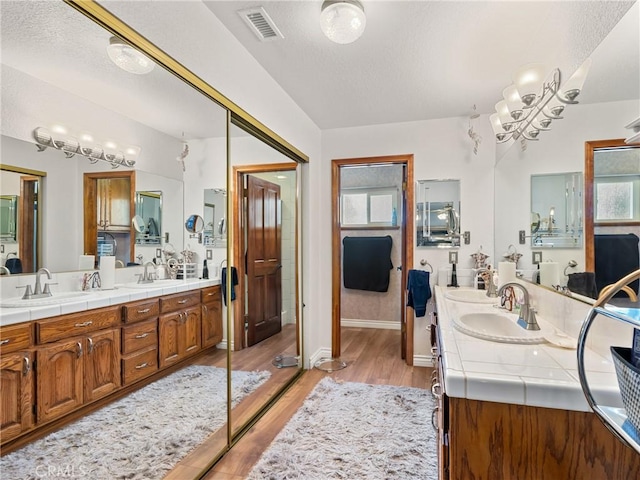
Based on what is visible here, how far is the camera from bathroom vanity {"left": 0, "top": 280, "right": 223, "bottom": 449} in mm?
999

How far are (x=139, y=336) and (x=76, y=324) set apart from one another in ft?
1.17

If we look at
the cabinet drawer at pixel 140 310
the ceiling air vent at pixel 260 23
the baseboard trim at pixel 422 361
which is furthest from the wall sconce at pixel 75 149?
the baseboard trim at pixel 422 361

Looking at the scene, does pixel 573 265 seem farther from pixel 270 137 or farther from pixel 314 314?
pixel 314 314

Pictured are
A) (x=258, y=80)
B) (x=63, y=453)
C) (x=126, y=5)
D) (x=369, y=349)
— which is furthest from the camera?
(x=369, y=349)

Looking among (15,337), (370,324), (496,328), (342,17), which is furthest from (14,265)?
(370,324)

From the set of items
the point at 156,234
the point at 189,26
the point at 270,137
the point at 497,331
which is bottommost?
the point at 497,331

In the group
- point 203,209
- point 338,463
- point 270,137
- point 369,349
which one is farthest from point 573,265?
point 369,349

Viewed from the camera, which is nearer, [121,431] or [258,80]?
[121,431]

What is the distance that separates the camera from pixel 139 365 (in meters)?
1.52

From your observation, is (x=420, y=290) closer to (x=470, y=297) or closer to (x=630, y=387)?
(x=470, y=297)

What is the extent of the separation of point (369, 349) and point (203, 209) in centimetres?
279

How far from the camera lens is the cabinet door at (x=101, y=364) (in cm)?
127

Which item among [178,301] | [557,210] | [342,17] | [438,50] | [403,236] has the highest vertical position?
[438,50]

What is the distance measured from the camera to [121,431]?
1.35 metres
